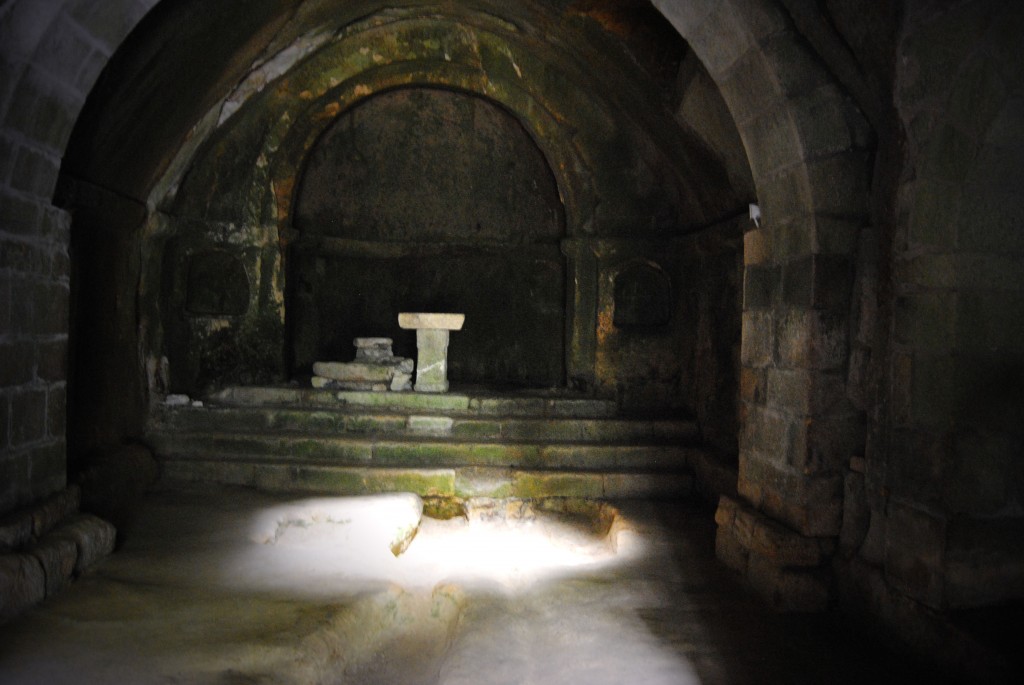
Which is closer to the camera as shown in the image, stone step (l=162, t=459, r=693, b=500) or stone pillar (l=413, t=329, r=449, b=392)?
stone step (l=162, t=459, r=693, b=500)

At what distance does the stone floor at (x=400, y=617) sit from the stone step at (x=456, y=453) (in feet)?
3.36

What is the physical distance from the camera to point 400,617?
126 inches

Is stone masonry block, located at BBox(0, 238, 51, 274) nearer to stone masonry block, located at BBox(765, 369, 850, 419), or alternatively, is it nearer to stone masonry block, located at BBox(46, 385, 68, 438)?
stone masonry block, located at BBox(46, 385, 68, 438)

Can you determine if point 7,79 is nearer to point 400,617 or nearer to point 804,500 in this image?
point 400,617

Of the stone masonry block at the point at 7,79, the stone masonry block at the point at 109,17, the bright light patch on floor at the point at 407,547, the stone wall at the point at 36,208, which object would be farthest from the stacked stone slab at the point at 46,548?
the stone masonry block at the point at 109,17

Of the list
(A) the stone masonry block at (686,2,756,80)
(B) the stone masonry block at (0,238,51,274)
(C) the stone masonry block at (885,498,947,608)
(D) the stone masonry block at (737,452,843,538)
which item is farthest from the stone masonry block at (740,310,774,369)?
(B) the stone masonry block at (0,238,51,274)

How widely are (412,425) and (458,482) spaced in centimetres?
87

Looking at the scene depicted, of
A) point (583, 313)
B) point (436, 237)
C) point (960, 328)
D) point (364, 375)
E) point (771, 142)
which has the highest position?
point (436, 237)

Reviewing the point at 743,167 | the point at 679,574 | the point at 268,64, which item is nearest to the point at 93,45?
the point at 268,64

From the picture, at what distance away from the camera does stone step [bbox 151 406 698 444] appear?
18.8ft

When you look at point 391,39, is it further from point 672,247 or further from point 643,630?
point 643,630

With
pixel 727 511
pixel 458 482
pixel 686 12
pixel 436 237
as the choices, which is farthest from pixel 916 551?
pixel 436 237

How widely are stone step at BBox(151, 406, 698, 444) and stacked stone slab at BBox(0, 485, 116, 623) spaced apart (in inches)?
86.1

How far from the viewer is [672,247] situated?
250 inches
